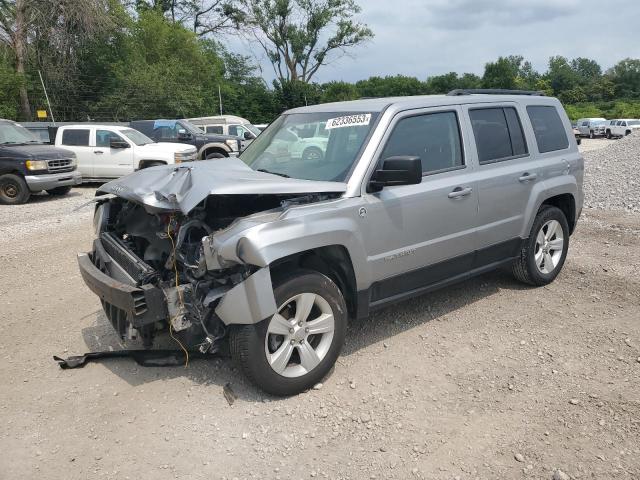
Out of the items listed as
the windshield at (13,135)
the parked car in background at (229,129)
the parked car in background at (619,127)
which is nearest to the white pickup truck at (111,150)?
the windshield at (13,135)

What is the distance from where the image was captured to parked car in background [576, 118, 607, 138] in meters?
44.3

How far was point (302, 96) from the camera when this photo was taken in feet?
144

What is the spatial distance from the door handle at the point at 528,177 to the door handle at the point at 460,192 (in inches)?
30.4

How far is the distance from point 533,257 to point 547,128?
1.34 meters

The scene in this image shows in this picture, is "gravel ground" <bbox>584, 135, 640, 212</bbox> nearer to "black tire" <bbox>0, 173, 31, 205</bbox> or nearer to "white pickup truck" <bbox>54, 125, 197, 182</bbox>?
"white pickup truck" <bbox>54, 125, 197, 182</bbox>

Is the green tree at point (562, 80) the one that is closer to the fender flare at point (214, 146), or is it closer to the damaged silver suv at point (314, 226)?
the fender flare at point (214, 146)

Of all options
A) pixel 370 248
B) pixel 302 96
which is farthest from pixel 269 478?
pixel 302 96

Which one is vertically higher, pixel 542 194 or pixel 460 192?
pixel 460 192

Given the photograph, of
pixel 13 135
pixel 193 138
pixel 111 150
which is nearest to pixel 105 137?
pixel 111 150

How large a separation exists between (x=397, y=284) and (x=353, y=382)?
84 cm

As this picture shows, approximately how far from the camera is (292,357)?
3.73 m

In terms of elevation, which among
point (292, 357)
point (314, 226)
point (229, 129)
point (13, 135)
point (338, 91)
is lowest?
point (292, 357)

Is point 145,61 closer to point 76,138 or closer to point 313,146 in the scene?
point 76,138

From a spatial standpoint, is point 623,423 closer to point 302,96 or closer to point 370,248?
point 370,248
